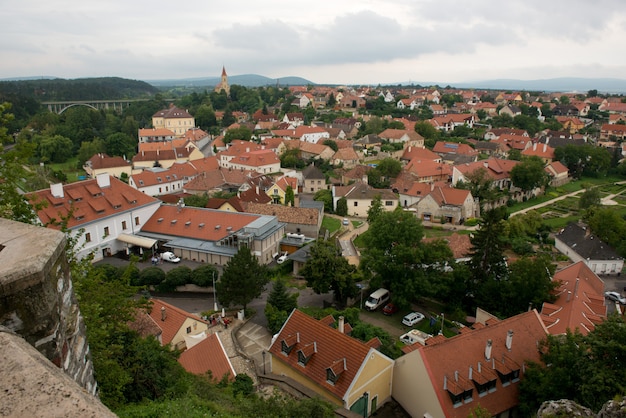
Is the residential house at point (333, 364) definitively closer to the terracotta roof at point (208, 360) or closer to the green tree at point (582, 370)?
the terracotta roof at point (208, 360)

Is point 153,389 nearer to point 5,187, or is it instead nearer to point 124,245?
point 5,187

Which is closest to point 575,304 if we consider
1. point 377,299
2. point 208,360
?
point 377,299

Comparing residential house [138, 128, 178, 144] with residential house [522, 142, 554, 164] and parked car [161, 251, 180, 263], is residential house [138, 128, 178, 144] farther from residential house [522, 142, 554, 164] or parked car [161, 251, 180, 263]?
residential house [522, 142, 554, 164]

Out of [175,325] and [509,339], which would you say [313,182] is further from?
[509,339]

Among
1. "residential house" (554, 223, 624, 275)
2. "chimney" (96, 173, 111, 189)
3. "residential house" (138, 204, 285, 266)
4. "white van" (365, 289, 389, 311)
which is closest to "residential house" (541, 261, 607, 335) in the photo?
"residential house" (554, 223, 624, 275)

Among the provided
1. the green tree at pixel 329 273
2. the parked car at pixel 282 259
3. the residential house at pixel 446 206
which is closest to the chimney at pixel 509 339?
the green tree at pixel 329 273
